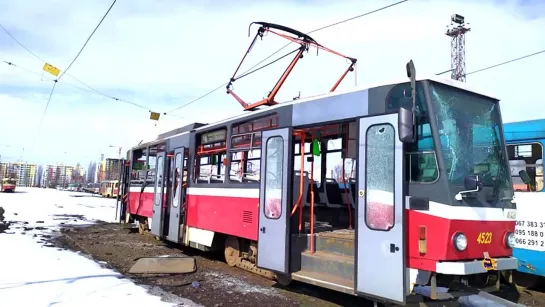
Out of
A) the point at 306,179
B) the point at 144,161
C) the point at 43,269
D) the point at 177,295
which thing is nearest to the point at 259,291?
the point at 177,295

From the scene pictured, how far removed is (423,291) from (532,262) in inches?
134

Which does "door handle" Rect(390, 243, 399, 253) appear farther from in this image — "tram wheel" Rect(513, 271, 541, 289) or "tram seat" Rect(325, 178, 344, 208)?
"tram wheel" Rect(513, 271, 541, 289)

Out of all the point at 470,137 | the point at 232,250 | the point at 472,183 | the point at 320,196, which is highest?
the point at 470,137

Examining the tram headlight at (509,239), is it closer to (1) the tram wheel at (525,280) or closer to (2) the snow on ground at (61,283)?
(1) the tram wheel at (525,280)

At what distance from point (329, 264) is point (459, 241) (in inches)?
74.5

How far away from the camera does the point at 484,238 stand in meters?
4.96

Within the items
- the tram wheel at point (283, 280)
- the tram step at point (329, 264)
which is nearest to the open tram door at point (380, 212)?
the tram step at point (329, 264)

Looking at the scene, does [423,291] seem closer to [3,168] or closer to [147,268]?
[147,268]

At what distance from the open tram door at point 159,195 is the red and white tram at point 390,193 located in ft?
12.0

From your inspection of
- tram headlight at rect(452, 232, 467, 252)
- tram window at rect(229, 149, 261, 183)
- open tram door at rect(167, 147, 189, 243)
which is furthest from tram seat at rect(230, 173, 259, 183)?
tram headlight at rect(452, 232, 467, 252)

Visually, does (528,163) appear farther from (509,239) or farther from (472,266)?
(472,266)

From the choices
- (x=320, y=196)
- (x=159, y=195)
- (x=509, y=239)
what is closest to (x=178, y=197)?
(x=159, y=195)

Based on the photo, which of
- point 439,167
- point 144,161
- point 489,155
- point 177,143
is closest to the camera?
point 439,167

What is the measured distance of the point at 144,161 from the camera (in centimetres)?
1344
